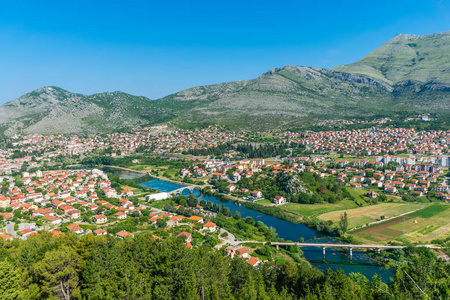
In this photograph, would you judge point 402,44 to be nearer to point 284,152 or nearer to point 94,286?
point 284,152

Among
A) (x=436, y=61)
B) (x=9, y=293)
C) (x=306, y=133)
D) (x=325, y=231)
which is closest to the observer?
(x=9, y=293)

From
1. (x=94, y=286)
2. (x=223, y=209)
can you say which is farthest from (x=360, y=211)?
(x=94, y=286)

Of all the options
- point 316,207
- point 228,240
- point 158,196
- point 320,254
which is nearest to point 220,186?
point 158,196

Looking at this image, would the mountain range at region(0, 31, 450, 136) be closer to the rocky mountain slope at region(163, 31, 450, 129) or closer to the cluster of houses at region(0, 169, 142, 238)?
the rocky mountain slope at region(163, 31, 450, 129)

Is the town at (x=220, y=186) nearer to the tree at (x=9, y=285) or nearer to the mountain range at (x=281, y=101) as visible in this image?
the tree at (x=9, y=285)

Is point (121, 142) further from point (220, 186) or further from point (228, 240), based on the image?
point (228, 240)

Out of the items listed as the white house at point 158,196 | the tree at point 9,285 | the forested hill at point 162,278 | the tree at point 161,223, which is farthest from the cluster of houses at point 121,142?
the tree at point 9,285
